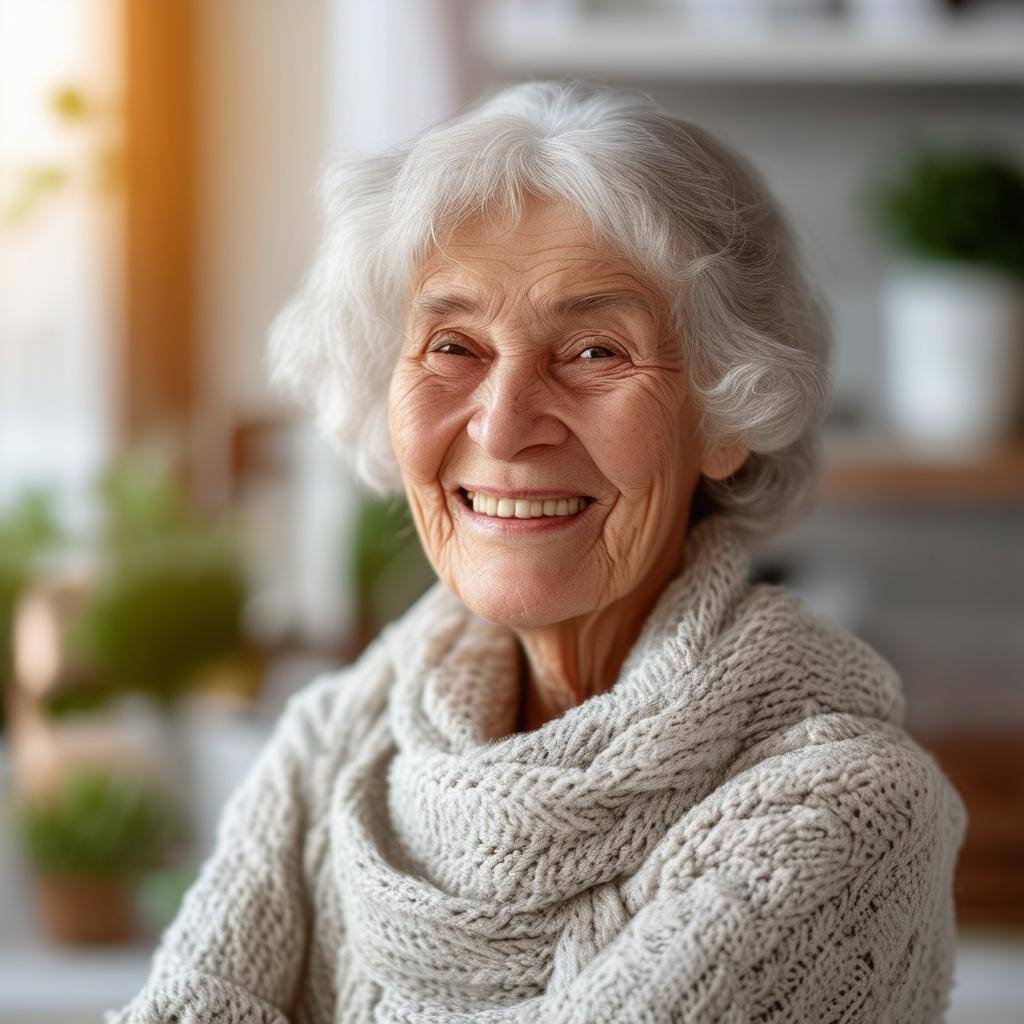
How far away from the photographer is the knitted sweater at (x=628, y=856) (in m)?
0.89

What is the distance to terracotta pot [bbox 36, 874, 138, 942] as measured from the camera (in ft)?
6.63

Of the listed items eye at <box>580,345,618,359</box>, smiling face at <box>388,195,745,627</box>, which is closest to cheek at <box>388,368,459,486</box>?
smiling face at <box>388,195,745,627</box>

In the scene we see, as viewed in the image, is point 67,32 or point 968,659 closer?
point 968,659

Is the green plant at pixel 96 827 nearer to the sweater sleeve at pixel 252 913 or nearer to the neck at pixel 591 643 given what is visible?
the sweater sleeve at pixel 252 913

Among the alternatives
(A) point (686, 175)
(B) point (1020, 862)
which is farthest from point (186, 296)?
(A) point (686, 175)

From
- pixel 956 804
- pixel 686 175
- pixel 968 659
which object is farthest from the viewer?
pixel 968 659

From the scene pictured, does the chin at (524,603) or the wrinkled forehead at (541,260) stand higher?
the wrinkled forehead at (541,260)

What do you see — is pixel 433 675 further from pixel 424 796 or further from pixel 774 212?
pixel 774 212

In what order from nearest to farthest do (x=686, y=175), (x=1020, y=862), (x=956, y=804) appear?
(x=686, y=175) → (x=956, y=804) → (x=1020, y=862)

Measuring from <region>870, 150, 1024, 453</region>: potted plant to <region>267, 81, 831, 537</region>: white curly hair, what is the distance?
3.93 feet

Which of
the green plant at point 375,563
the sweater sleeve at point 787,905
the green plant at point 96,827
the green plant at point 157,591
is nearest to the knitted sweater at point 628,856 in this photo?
the sweater sleeve at point 787,905

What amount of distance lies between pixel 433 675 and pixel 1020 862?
141 cm

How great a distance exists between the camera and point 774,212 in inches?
41.6

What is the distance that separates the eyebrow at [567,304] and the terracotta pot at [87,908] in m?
1.37
